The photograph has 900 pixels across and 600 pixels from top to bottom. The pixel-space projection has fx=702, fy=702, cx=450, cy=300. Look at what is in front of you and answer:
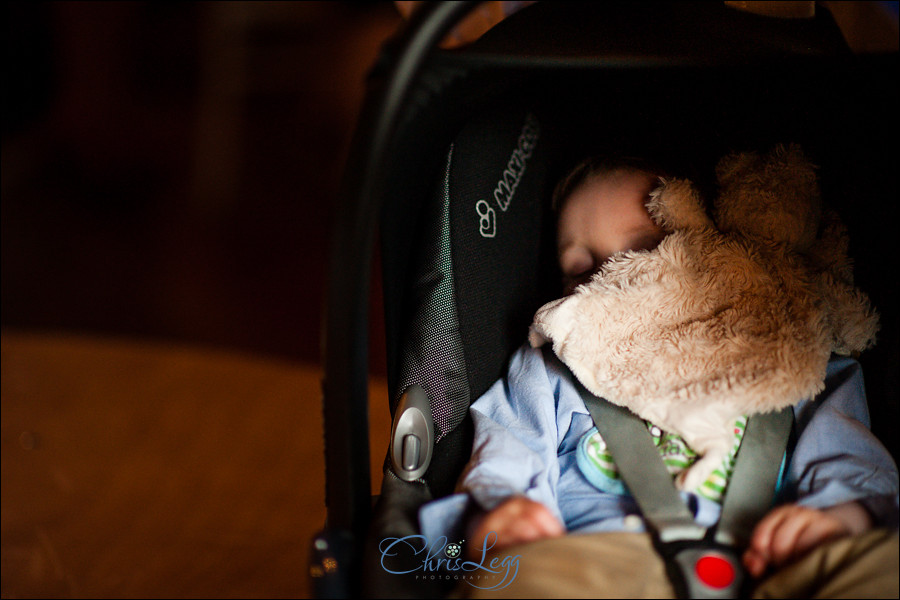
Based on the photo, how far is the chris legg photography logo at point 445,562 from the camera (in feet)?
2.24

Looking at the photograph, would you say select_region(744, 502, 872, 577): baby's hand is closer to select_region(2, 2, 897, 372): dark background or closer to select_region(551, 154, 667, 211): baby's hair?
select_region(551, 154, 667, 211): baby's hair

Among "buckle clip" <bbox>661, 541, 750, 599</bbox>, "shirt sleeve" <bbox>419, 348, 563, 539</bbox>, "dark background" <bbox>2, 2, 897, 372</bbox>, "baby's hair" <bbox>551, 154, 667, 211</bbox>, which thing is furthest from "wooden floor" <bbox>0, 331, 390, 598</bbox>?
"buckle clip" <bbox>661, 541, 750, 599</bbox>

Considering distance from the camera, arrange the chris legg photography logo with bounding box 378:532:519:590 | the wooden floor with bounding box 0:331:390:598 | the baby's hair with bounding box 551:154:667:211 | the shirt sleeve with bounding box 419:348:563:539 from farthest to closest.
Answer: the wooden floor with bounding box 0:331:390:598 < the baby's hair with bounding box 551:154:667:211 < the shirt sleeve with bounding box 419:348:563:539 < the chris legg photography logo with bounding box 378:532:519:590

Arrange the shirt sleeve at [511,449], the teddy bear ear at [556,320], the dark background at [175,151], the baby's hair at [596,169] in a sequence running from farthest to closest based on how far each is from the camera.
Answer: the dark background at [175,151]
the baby's hair at [596,169]
the teddy bear ear at [556,320]
the shirt sleeve at [511,449]

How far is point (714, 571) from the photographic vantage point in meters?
0.72

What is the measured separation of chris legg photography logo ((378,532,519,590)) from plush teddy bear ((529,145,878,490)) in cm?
28

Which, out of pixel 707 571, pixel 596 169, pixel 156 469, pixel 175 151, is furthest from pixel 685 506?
pixel 175 151

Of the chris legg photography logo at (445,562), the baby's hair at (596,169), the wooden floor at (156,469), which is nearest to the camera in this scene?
the chris legg photography logo at (445,562)

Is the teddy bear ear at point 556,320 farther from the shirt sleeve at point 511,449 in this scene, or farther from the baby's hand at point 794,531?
the baby's hand at point 794,531

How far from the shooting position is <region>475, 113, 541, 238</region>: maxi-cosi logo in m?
1.00

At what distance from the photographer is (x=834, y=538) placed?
27.4 inches

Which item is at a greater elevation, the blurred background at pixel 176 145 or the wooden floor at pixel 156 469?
the blurred background at pixel 176 145

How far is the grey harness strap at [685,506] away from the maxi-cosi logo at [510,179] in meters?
0.30

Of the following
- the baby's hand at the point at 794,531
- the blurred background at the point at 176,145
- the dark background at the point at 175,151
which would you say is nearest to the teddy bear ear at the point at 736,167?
the baby's hand at the point at 794,531
